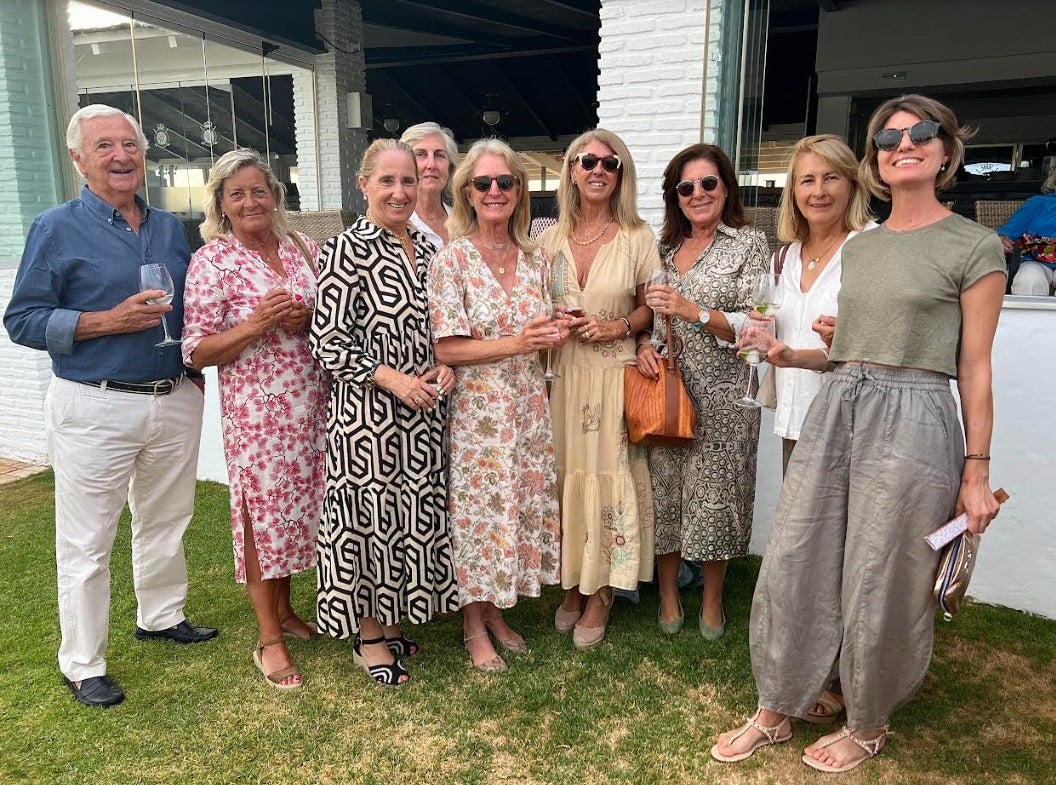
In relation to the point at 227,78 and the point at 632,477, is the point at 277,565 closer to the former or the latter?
the point at 632,477

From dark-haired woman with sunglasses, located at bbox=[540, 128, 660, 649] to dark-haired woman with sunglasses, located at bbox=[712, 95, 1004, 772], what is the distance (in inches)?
28.7

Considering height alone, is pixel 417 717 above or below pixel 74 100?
below

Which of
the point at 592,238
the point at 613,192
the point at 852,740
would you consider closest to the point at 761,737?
the point at 852,740

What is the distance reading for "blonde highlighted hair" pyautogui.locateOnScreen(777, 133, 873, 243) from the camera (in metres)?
2.71

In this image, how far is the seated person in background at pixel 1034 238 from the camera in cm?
396

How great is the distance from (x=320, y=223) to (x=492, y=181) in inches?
155

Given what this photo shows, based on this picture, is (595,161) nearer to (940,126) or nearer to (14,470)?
(940,126)

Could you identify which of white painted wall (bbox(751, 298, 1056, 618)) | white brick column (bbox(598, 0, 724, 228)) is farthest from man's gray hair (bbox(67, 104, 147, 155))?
white painted wall (bbox(751, 298, 1056, 618))

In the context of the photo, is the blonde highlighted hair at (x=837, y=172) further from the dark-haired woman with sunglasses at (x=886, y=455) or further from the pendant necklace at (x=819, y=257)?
the dark-haired woman with sunglasses at (x=886, y=455)

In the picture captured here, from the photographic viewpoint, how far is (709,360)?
312 cm

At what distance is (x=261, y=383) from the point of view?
2.85m

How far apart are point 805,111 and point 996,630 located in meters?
9.24

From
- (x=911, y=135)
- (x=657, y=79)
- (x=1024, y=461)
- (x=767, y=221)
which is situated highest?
(x=657, y=79)

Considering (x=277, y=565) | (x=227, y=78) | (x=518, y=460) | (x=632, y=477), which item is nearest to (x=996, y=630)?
(x=632, y=477)
